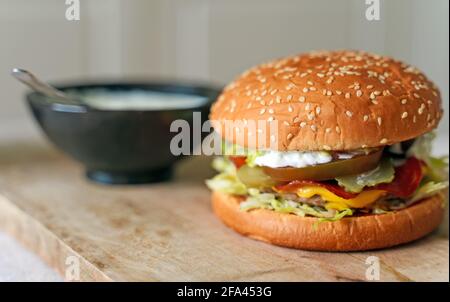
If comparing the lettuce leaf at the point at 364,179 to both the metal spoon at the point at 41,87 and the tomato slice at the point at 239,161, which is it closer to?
the tomato slice at the point at 239,161

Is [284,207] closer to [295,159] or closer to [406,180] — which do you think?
[295,159]

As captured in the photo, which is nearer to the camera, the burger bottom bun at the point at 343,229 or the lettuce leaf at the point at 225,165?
the burger bottom bun at the point at 343,229

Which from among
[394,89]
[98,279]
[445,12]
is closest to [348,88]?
[394,89]

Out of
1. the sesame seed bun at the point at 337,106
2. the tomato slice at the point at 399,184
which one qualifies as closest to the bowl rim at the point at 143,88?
the sesame seed bun at the point at 337,106

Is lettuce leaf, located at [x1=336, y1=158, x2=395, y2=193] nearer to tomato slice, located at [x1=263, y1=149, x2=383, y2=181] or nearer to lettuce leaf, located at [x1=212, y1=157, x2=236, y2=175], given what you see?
tomato slice, located at [x1=263, y1=149, x2=383, y2=181]

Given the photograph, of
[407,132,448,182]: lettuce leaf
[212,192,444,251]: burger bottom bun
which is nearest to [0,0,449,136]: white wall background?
[407,132,448,182]: lettuce leaf
